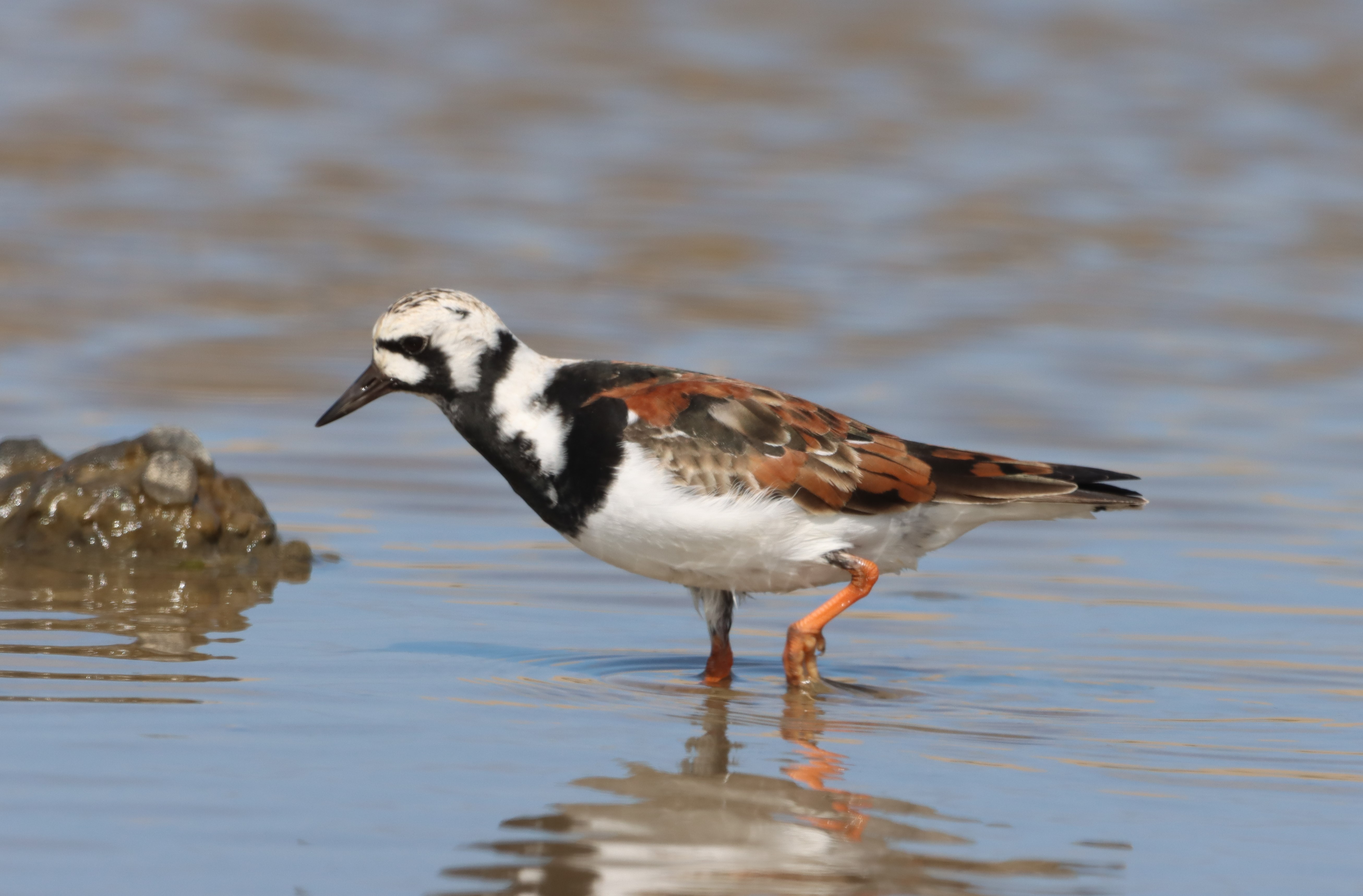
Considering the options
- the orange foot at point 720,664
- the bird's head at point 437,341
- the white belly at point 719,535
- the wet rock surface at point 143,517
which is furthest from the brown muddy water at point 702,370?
the bird's head at point 437,341

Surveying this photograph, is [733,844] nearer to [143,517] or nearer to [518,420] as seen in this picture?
[518,420]

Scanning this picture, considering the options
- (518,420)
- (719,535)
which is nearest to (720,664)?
(719,535)

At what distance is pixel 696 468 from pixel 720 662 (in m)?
0.64

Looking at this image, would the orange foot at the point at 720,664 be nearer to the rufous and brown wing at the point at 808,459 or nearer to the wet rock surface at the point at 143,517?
the rufous and brown wing at the point at 808,459

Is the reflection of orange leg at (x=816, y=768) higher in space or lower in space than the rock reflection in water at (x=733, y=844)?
higher

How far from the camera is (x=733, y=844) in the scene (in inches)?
159

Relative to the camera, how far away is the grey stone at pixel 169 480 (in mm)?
6645

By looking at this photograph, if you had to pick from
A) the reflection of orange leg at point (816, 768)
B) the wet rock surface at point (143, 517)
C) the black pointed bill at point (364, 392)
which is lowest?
the reflection of orange leg at point (816, 768)

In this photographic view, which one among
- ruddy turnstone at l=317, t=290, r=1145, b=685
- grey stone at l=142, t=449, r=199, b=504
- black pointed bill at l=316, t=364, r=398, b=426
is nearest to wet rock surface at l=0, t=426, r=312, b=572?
grey stone at l=142, t=449, r=199, b=504

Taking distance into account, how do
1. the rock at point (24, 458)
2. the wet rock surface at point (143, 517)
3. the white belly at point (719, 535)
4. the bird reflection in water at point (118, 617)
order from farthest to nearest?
1. the rock at point (24, 458)
2. the wet rock surface at point (143, 517)
3. the white belly at point (719, 535)
4. the bird reflection in water at point (118, 617)

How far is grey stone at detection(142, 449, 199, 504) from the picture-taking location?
21.8 feet

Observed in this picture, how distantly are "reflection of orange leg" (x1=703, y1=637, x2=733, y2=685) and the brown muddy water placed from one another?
0.12 m

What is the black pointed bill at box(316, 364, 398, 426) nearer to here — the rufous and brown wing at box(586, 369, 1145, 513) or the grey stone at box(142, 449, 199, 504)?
the rufous and brown wing at box(586, 369, 1145, 513)

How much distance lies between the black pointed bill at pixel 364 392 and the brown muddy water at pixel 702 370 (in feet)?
2.26
